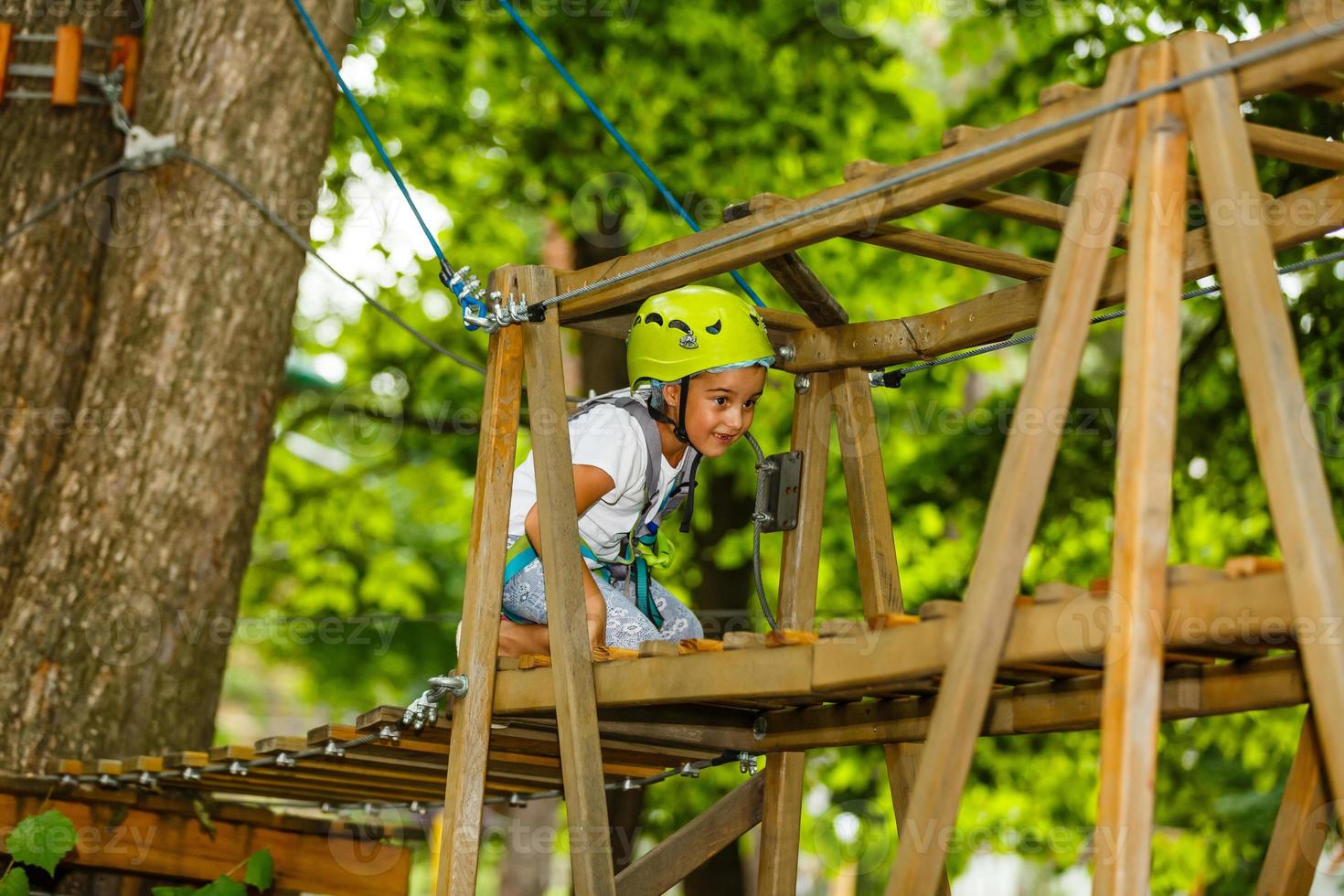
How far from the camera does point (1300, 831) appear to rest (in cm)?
320

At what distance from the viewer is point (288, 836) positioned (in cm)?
500

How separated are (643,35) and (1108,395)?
329cm

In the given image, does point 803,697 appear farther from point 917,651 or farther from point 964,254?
point 964,254

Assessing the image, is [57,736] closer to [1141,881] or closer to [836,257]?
[1141,881]

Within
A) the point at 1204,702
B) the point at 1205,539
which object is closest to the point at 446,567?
the point at 1205,539

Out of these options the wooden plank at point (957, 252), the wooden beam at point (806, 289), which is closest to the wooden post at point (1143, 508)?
the wooden plank at point (957, 252)

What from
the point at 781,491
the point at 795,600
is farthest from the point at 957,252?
the point at 795,600

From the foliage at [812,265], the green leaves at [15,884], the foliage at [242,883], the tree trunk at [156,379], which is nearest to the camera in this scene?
the green leaves at [15,884]

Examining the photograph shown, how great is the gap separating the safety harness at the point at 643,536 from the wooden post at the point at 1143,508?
69.3 inches

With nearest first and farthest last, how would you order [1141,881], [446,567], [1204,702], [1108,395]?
1. [1141,881]
2. [1204,702]
3. [1108,395]
4. [446,567]

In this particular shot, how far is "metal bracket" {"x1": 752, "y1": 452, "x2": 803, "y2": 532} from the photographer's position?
13.1ft

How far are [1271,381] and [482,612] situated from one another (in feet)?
6.42

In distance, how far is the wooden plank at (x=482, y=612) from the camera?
3490 mm

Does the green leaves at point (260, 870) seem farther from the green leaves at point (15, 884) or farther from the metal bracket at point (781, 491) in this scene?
the metal bracket at point (781, 491)
